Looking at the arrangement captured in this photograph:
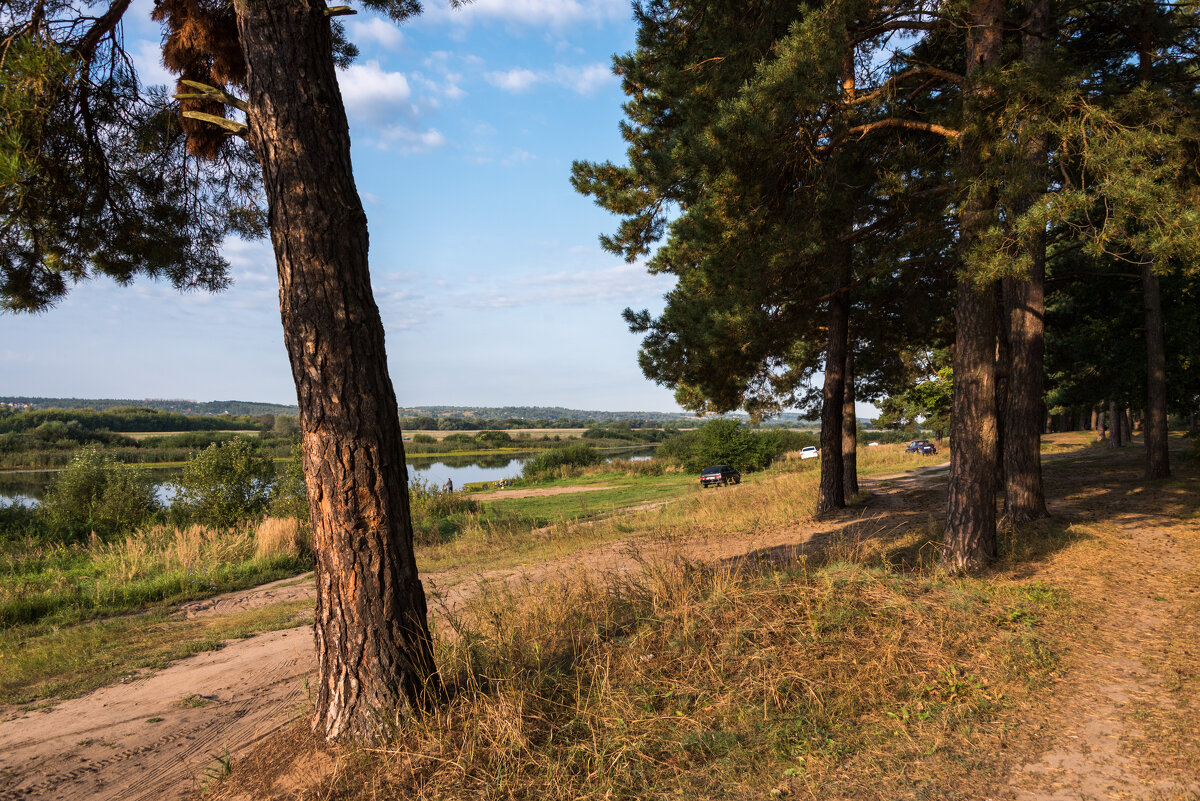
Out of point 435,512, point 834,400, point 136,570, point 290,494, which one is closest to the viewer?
point 136,570

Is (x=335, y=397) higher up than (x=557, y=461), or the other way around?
(x=335, y=397)

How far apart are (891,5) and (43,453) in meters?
65.6

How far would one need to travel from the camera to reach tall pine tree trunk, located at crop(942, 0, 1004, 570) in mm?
7156

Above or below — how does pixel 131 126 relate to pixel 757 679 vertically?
above

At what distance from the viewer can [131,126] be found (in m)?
6.82

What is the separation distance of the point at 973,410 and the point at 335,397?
7.04 meters

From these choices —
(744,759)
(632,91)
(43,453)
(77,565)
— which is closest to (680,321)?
→ (632,91)

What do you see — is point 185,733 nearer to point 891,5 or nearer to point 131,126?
point 131,126

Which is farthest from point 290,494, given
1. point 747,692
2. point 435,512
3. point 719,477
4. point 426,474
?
point 426,474

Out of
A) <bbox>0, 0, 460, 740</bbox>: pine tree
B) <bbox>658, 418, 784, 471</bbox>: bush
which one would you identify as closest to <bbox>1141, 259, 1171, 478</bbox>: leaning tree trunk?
<bbox>0, 0, 460, 740</bbox>: pine tree

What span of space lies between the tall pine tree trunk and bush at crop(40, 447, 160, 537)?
2061 centimetres

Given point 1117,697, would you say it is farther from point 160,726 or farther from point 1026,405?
point 160,726

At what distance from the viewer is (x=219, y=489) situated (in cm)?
1872

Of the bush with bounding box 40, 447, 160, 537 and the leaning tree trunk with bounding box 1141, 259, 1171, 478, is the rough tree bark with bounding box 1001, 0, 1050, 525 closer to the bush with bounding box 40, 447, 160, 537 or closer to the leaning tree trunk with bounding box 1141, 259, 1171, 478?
the leaning tree trunk with bounding box 1141, 259, 1171, 478
